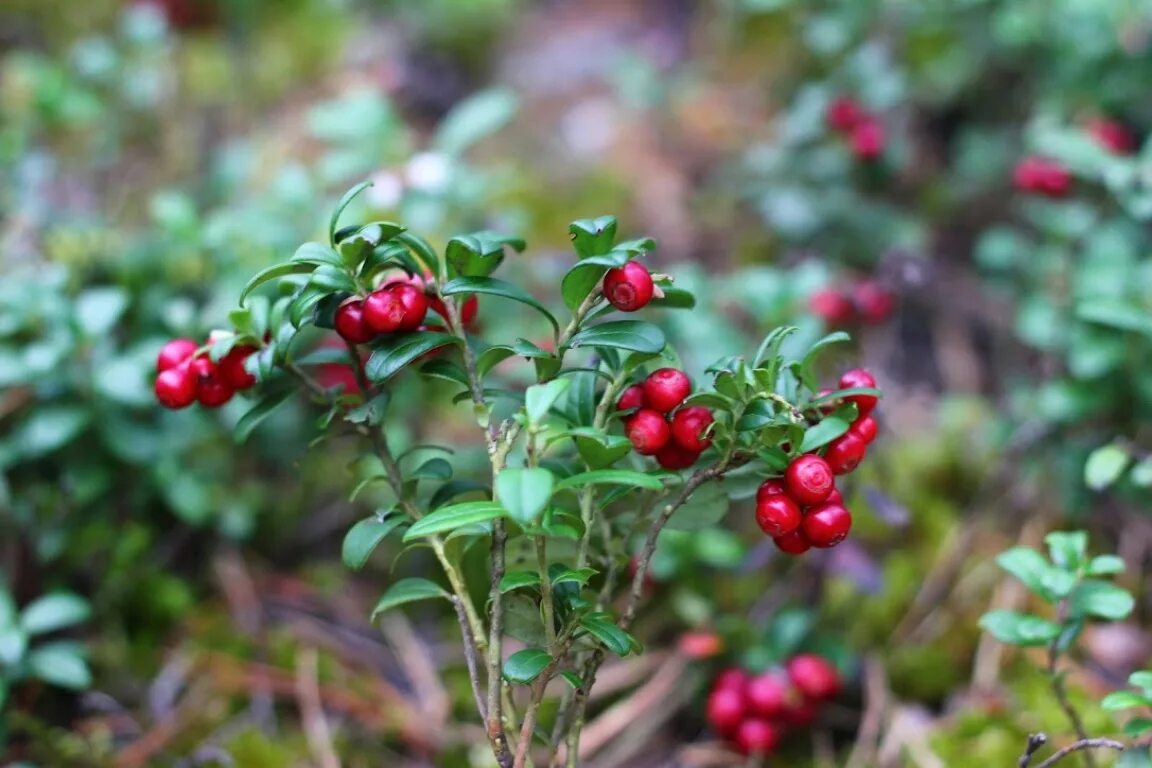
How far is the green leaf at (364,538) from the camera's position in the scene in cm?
143

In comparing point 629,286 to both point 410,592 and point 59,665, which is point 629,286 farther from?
point 59,665

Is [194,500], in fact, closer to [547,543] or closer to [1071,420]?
[547,543]

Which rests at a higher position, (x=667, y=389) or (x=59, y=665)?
(x=667, y=389)

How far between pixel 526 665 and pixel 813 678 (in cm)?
88

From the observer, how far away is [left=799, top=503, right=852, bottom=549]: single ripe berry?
133cm

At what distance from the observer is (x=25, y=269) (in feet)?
7.72

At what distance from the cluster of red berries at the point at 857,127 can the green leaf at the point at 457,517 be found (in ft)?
6.82

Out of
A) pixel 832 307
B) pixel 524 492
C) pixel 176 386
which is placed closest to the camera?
pixel 524 492

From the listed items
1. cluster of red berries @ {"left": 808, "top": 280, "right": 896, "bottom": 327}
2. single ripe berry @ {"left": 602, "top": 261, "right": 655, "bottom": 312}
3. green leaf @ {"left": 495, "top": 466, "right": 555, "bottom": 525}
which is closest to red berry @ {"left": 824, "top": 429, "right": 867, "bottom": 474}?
single ripe berry @ {"left": 602, "top": 261, "right": 655, "bottom": 312}

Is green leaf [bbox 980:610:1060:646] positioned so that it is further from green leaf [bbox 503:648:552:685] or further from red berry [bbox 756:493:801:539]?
green leaf [bbox 503:648:552:685]

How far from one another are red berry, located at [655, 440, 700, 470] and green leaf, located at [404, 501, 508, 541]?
0.28 metres

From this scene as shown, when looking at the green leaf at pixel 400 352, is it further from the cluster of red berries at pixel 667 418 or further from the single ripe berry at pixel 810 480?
the single ripe berry at pixel 810 480

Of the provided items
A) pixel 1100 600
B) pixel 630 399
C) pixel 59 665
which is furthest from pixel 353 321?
pixel 1100 600

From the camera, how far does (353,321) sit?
1406 millimetres
